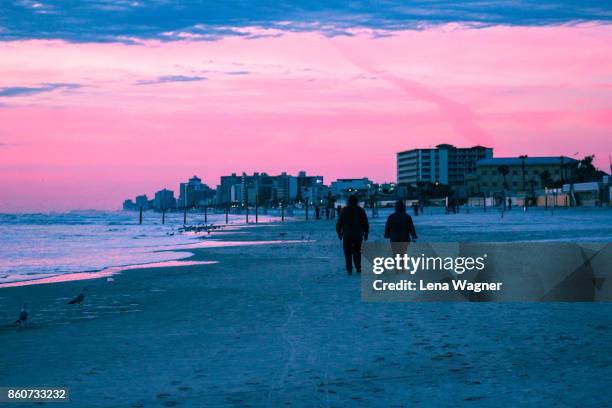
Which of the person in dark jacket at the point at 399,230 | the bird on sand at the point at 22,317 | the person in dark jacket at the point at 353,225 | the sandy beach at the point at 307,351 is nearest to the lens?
the sandy beach at the point at 307,351

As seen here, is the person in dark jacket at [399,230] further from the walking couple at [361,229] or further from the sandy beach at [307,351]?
the sandy beach at [307,351]

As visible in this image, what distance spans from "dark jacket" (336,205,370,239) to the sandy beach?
8.89 feet

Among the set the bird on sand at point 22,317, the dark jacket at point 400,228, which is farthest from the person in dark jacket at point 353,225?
the bird on sand at point 22,317

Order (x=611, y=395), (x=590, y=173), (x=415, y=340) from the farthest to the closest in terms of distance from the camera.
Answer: (x=590, y=173) < (x=415, y=340) < (x=611, y=395)

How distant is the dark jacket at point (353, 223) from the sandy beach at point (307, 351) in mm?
2711

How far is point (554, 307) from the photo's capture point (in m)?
11.7

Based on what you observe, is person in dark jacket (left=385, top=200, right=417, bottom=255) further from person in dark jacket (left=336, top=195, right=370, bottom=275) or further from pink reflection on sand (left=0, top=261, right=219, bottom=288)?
pink reflection on sand (left=0, top=261, right=219, bottom=288)

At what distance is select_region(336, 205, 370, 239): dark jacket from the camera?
55.9ft

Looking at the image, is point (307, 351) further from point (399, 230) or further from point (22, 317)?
point (399, 230)

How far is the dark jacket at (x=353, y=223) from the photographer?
17047mm

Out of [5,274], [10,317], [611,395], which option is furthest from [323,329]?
[5,274]

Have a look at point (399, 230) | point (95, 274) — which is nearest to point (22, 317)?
point (399, 230)

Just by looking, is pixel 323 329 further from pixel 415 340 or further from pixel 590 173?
pixel 590 173

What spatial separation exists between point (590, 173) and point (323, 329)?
522ft
